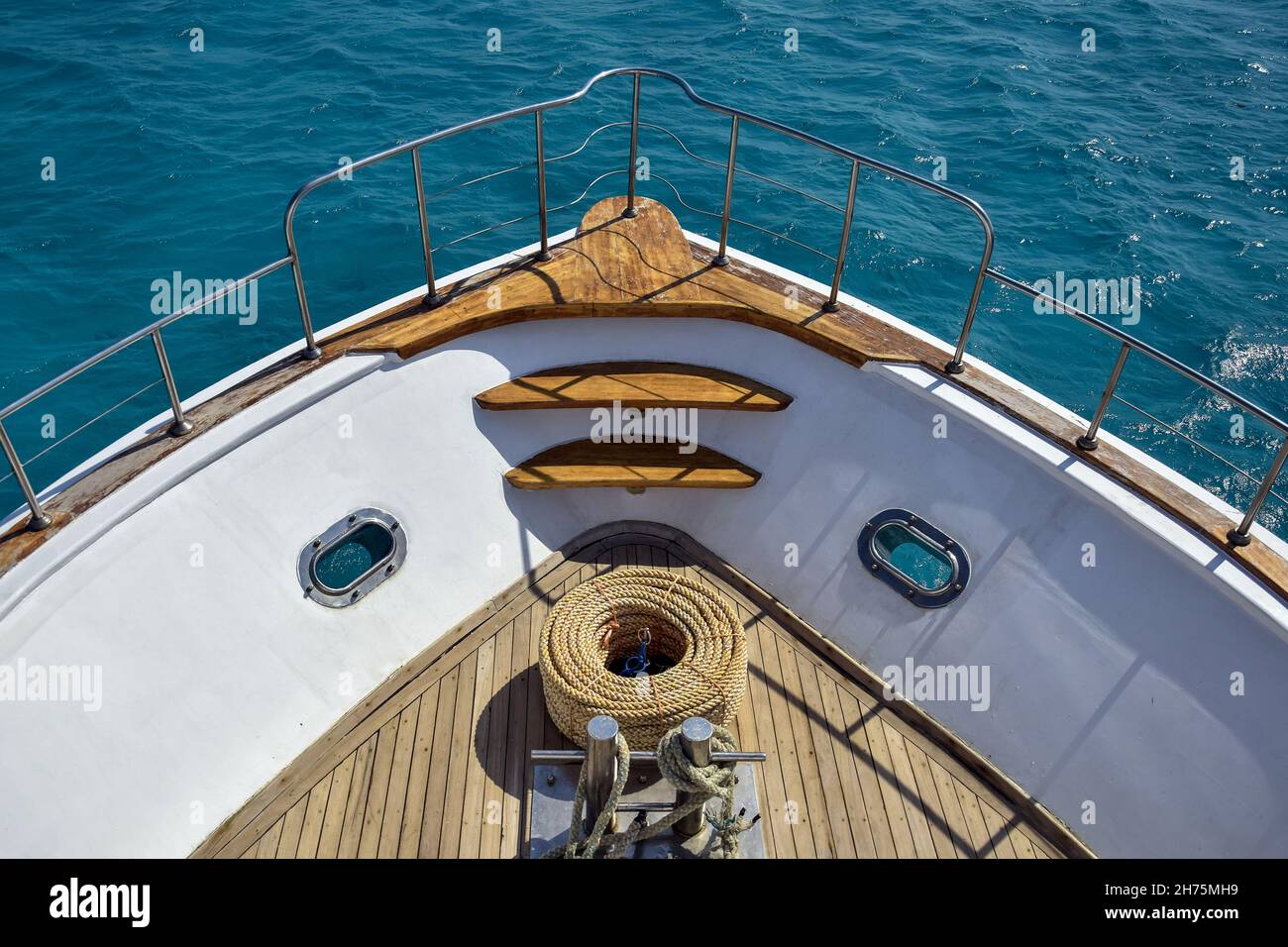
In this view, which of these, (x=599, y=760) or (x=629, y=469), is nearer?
(x=599, y=760)

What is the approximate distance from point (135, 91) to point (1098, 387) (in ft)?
35.3

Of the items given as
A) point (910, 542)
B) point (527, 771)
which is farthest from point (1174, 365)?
point (527, 771)

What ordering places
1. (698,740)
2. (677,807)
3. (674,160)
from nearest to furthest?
(698,740) → (677,807) → (674,160)

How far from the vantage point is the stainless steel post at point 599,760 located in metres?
3.28

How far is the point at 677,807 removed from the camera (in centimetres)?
349

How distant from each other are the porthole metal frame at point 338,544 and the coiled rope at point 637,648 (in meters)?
0.86

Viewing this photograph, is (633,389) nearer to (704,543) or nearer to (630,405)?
(630,405)

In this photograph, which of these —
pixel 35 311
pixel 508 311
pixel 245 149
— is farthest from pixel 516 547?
pixel 245 149

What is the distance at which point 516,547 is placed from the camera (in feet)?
16.3

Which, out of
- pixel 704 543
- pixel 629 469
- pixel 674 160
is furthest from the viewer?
pixel 674 160

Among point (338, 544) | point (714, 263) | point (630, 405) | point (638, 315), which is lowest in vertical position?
point (338, 544)

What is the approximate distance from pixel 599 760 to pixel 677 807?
0.39m

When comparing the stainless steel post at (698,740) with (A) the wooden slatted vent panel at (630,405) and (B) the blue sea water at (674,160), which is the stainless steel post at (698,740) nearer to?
(A) the wooden slatted vent panel at (630,405)
